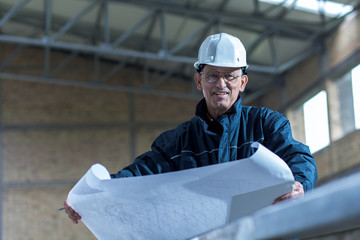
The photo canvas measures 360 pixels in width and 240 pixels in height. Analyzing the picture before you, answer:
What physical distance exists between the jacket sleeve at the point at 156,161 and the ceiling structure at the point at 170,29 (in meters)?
9.36

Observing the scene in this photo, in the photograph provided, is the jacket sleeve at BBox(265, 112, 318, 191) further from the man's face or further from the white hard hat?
the white hard hat

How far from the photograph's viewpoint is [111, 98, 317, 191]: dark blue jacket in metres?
2.54

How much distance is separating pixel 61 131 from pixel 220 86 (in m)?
14.7

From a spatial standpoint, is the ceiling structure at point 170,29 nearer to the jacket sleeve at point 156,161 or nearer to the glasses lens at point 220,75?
the jacket sleeve at point 156,161

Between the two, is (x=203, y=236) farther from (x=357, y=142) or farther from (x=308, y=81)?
(x=308, y=81)

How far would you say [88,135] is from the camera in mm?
16844

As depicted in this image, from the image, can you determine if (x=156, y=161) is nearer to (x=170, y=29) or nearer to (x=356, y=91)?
(x=356, y=91)

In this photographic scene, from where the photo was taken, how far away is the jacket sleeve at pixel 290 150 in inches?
78.4

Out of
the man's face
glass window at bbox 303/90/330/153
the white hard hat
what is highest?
glass window at bbox 303/90/330/153

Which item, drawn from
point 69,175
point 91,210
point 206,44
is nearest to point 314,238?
point 91,210

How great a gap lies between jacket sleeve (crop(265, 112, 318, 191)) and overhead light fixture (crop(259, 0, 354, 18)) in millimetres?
9720

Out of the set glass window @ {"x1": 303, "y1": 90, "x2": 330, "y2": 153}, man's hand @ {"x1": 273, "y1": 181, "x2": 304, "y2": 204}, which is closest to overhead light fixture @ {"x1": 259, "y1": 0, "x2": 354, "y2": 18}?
glass window @ {"x1": 303, "y1": 90, "x2": 330, "y2": 153}

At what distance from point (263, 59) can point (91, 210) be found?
12.8 metres

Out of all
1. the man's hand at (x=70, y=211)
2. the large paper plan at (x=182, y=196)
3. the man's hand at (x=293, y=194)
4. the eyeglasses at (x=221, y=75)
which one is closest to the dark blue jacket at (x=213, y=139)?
the eyeglasses at (x=221, y=75)
